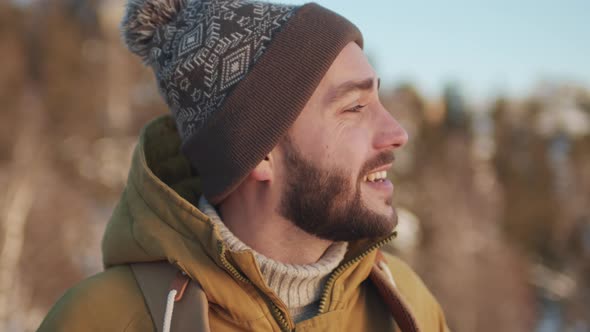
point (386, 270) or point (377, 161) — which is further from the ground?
point (377, 161)

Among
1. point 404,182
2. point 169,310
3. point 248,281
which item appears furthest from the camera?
point 404,182

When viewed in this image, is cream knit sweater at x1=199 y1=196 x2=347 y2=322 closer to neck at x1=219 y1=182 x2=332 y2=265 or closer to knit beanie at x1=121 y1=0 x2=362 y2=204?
Answer: neck at x1=219 y1=182 x2=332 y2=265

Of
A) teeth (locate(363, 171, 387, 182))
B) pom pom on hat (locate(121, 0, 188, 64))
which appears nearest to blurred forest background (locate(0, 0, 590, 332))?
pom pom on hat (locate(121, 0, 188, 64))

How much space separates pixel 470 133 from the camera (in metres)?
37.6

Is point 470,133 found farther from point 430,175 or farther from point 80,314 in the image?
point 80,314

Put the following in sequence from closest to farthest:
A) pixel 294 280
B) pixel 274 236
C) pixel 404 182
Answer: pixel 294 280
pixel 274 236
pixel 404 182

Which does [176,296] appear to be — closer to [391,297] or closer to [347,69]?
[391,297]

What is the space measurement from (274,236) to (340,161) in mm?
331

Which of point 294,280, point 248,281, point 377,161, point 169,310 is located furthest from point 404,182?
point 169,310

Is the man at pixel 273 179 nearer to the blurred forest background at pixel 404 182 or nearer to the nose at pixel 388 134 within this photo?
the nose at pixel 388 134

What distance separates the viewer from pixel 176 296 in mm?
1928

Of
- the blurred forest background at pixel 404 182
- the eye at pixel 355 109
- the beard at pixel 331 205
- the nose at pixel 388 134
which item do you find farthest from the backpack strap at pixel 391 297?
the blurred forest background at pixel 404 182

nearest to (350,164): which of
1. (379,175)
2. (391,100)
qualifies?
(379,175)

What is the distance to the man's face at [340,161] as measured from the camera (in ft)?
7.01
